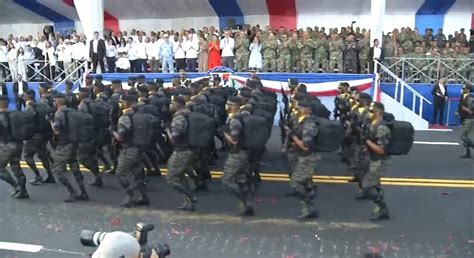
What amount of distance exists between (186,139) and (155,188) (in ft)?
5.74

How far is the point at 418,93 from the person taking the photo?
15469mm

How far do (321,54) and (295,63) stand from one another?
0.86 metres

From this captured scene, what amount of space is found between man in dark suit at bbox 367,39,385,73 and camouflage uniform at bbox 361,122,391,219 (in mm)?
8392

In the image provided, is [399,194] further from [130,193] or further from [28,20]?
[28,20]

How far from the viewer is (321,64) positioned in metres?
16.1

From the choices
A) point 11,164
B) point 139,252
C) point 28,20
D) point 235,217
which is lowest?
point 235,217

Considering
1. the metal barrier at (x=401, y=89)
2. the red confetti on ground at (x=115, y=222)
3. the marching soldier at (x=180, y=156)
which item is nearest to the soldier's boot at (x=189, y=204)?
the marching soldier at (x=180, y=156)

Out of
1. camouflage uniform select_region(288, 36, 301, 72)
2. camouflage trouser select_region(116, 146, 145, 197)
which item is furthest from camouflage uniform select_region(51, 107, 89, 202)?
camouflage uniform select_region(288, 36, 301, 72)

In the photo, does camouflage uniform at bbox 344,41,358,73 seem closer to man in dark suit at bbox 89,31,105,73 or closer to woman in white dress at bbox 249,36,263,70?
woman in white dress at bbox 249,36,263,70

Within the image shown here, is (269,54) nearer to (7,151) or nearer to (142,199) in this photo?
(142,199)

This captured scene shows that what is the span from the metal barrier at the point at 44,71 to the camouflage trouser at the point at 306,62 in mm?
7110

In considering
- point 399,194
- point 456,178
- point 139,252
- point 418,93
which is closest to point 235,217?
point 399,194

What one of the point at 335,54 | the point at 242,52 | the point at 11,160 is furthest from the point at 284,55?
the point at 11,160

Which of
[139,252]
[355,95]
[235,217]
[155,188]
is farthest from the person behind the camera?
[355,95]
